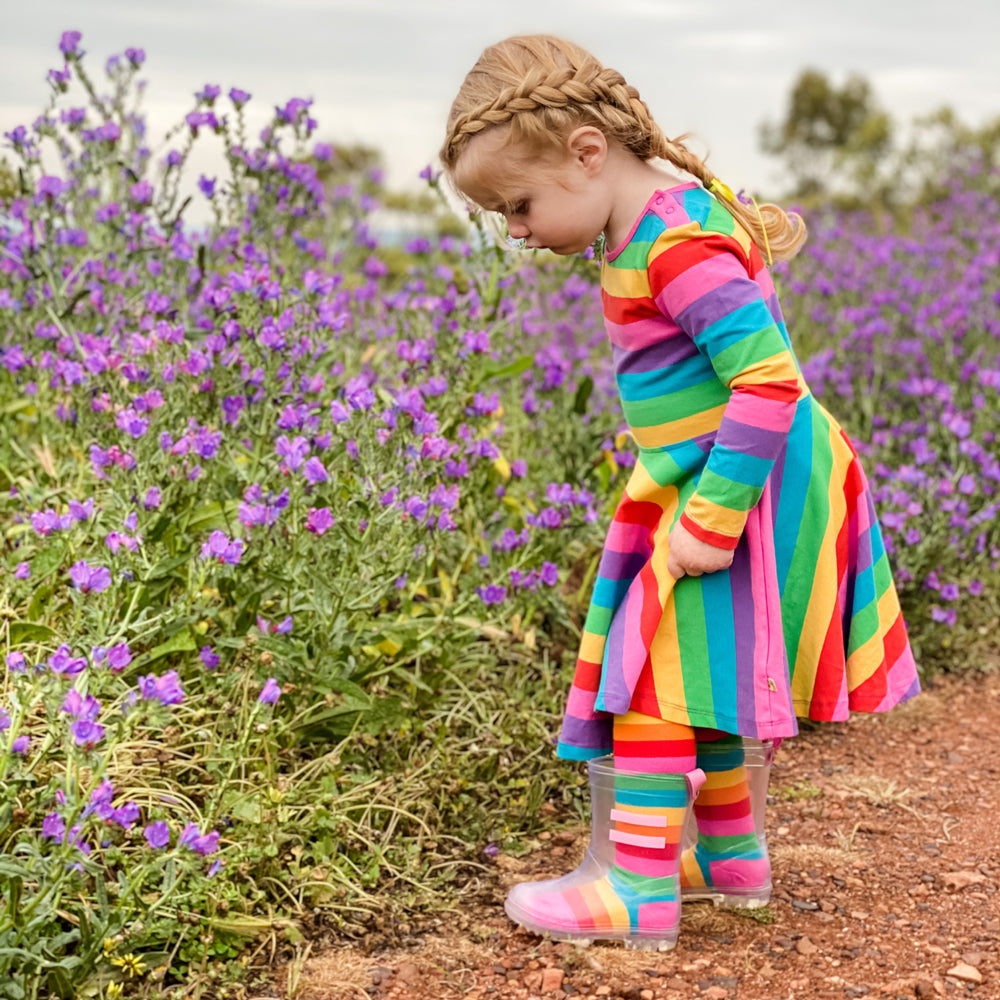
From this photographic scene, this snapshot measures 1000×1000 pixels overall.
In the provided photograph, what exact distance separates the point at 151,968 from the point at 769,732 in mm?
1034

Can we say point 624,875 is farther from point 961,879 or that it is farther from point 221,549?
point 221,549

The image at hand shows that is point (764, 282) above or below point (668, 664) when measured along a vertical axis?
above

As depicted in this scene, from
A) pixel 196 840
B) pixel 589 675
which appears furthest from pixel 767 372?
pixel 196 840

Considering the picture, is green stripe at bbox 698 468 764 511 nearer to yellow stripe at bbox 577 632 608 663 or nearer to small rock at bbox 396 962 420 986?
yellow stripe at bbox 577 632 608 663

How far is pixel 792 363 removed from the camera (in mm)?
1966

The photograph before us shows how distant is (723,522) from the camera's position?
6.39 feet

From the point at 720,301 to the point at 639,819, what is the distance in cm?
86

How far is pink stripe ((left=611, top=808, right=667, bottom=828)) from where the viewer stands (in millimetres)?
2135

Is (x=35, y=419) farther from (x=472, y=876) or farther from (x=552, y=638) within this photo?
(x=472, y=876)

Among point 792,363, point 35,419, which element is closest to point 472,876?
point 792,363

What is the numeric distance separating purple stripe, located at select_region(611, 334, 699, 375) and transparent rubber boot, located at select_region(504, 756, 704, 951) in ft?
2.18

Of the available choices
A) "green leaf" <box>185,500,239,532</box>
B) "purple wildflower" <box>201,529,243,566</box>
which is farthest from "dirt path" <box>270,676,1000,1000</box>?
"green leaf" <box>185,500,239,532</box>

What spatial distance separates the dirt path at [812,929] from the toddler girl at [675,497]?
96 millimetres

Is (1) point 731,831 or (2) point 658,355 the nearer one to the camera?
(2) point 658,355
